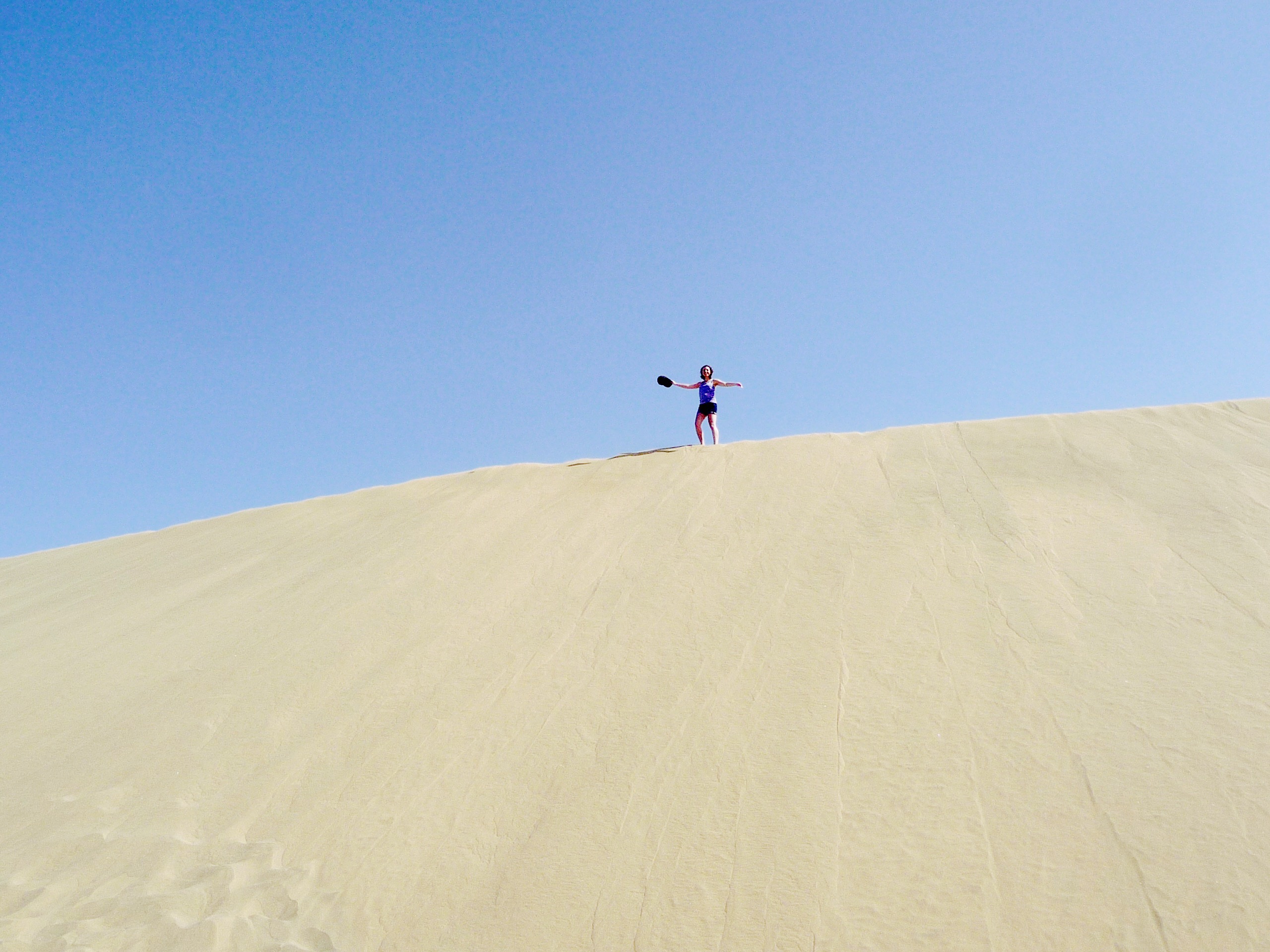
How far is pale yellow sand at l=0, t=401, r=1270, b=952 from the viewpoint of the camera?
2.97 metres

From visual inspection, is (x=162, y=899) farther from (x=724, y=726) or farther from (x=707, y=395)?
(x=707, y=395)

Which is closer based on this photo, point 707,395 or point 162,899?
point 162,899

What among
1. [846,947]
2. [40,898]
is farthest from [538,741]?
[40,898]

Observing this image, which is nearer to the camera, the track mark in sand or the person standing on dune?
the track mark in sand

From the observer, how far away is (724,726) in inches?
152

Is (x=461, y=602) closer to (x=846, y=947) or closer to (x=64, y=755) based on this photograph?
(x=64, y=755)

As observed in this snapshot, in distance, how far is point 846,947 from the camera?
272cm

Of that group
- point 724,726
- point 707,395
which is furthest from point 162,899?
point 707,395

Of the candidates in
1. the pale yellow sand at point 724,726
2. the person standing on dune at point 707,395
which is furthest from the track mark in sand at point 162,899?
the person standing on dune at point 707,395

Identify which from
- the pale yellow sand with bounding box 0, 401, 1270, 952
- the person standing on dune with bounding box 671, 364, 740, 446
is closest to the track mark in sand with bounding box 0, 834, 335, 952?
the pale yellow sand with bounding box 0, 401, 1270, 952

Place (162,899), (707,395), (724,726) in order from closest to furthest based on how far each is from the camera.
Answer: (162,899) < (724,726) < (707,395)

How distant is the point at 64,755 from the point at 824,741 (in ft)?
14.7

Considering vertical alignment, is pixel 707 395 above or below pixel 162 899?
above

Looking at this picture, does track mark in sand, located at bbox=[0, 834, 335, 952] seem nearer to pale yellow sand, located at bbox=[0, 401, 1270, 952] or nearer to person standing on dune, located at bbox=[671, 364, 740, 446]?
pale yellow sand, located at bbox=[0, 401, 1270, 952]
